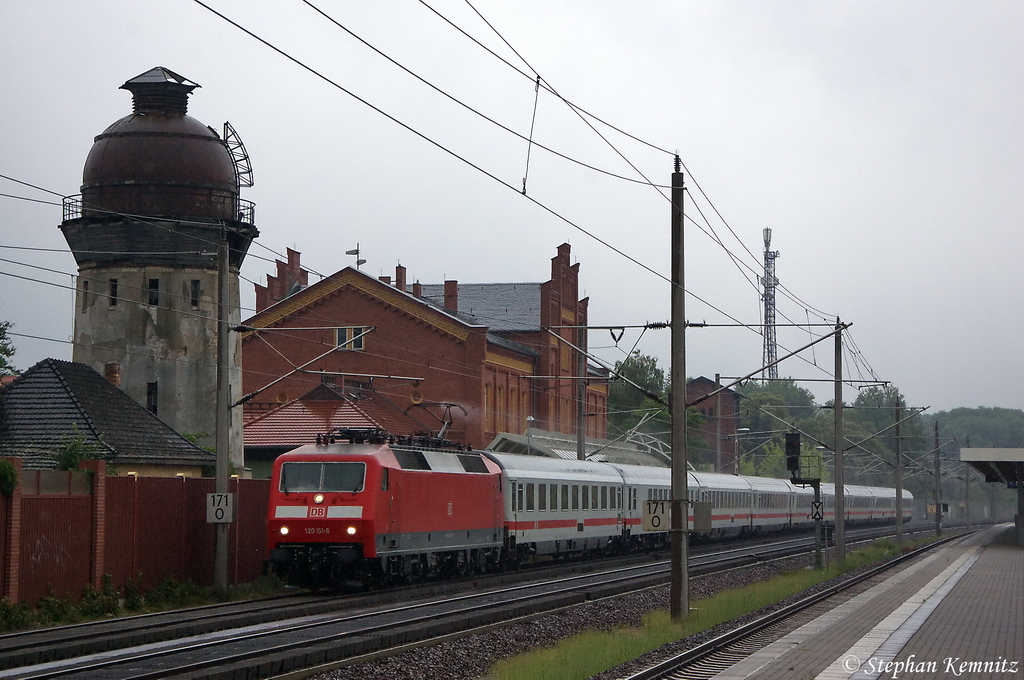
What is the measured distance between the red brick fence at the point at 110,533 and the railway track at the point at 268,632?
1844mm

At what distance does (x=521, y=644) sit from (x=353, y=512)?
7516 mm

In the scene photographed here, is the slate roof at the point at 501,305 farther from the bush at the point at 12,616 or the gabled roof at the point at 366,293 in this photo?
the bush at the point at 12,616

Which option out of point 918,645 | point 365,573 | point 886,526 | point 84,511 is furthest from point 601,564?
point 886,526

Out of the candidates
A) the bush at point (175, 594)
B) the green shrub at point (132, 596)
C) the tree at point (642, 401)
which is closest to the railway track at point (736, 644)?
the bush at point (175, 594)

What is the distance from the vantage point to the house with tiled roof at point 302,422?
51000 mm

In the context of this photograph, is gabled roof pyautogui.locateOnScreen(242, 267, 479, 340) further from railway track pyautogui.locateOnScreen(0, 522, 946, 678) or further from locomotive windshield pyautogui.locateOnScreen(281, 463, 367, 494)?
locomotive windshield pyautogui.locateOnScreen(281, 463, 367, 494)

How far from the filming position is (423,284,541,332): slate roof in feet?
226

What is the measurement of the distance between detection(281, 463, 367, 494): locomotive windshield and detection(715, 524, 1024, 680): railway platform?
9.68 metres

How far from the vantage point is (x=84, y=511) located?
24016 millimetres

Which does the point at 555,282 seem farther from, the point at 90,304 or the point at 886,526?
the point at 886,526

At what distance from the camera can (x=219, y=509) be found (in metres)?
26.0

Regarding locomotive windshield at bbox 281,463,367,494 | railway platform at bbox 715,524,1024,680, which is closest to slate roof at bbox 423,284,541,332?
railway platform at bbox 715,524,1024,680

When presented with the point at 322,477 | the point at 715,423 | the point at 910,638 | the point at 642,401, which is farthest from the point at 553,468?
the point at 715,423

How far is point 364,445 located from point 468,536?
17.7 feet
